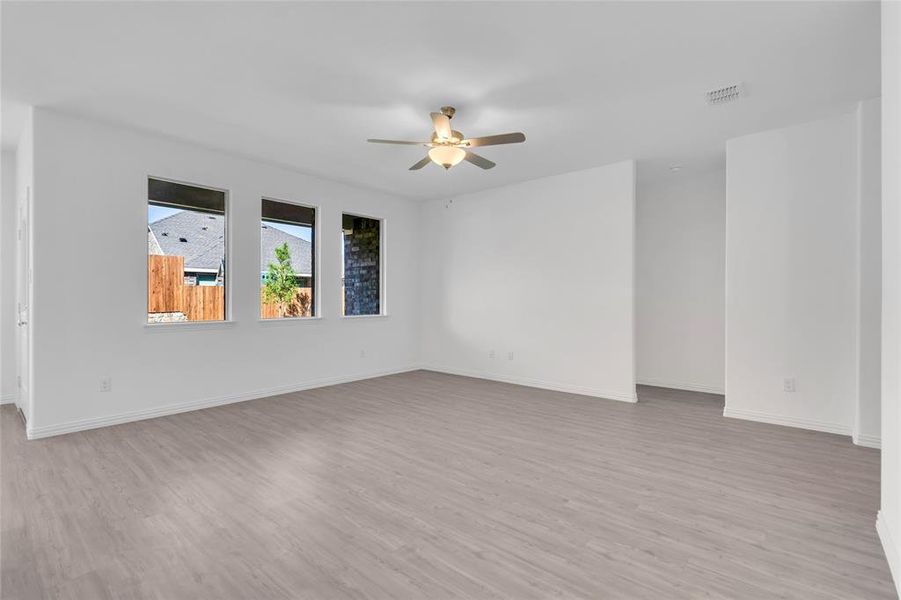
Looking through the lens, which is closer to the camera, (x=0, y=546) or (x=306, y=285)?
(x=0, y=546)

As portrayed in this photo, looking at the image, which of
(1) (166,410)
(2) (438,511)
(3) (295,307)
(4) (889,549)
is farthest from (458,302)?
(4) (889,549)

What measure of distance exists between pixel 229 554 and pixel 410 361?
527 centimetres

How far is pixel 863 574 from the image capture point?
→ 1884 mm

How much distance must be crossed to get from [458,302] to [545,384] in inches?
75.5

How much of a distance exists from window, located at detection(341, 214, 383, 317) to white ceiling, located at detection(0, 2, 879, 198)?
6.89 feet

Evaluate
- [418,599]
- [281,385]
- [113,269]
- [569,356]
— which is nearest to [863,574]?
[418,599]

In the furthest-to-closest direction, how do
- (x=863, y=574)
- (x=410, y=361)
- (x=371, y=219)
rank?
1. (x=410, y=361)
2. (x=371, y=219)
3. (x=863, y=574)

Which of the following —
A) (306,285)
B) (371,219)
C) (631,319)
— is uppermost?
(371,219)

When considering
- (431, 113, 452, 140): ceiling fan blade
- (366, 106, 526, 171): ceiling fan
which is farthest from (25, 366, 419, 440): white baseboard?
(431, 113, 452, 140): ceiling fan blade

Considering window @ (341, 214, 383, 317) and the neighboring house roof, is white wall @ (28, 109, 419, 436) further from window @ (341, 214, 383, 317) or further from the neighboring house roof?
window @ (341, 214, 383, 317)

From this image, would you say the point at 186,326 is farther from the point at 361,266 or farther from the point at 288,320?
the point at 361,266

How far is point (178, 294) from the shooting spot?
4641mm

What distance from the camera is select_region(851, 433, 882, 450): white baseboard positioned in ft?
11.4

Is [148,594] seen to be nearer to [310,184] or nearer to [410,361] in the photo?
[310,184]
